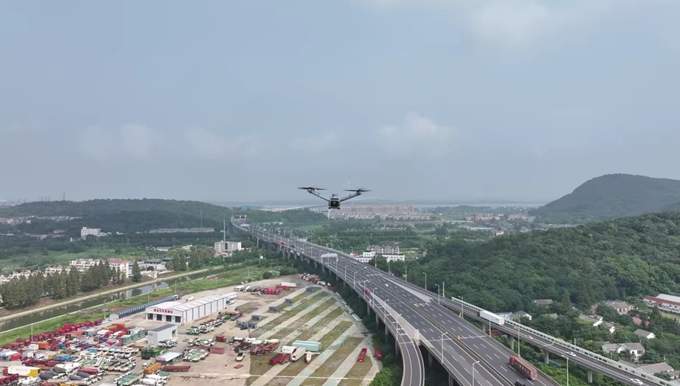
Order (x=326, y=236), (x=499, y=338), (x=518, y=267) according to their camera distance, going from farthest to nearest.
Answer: (x=326, y=236), (x=518, y=267), (x=499, y=338)

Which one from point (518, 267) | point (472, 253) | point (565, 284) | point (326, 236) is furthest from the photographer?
point (326, 236)

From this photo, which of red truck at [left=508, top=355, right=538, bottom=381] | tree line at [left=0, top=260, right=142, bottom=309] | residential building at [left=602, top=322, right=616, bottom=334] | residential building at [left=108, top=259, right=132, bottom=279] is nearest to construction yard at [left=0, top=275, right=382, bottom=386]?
red truck at [left=508, top=355, right=538, bottom=381]

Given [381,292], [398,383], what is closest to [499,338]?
[398,383]

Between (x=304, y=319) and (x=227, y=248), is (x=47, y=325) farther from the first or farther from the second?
(x=227, y=248)

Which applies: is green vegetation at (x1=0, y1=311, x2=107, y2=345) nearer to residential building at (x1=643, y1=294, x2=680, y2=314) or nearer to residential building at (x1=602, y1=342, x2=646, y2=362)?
residential building at (x1=602, y1=342, x2=646, y2=362)

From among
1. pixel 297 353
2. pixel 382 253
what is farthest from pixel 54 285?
pixel 382 253

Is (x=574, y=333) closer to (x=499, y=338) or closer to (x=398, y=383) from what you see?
(x=499, y=338)
